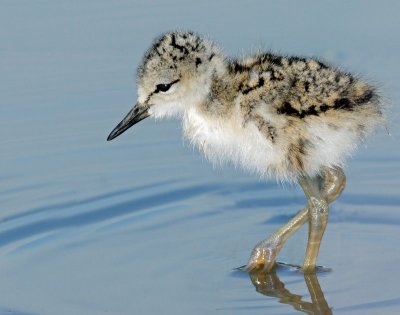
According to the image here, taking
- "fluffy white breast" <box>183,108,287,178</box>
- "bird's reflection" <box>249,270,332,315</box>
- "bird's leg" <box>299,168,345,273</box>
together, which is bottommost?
"bird's reflection" <box>249,270,332,315</box>

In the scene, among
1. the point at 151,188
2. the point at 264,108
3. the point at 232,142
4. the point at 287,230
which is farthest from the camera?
the point at 151,188

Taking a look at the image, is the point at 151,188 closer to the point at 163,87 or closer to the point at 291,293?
the point at 163,87

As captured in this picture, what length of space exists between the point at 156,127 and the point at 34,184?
0.80 m

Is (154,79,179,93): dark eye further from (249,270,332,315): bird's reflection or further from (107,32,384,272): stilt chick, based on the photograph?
(249,270,332,315): bird's reflection

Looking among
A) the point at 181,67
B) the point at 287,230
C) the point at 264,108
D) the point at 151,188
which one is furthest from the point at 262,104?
the point at 151,188

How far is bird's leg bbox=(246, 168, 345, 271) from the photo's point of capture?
5.74 meters

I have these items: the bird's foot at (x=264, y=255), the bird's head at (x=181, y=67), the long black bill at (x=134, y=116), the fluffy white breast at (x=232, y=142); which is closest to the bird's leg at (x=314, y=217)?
the bird's foot at (x=264, y=255)

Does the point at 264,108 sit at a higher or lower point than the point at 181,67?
lower

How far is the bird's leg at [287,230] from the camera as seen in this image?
226 inches

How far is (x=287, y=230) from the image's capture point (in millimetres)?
5867

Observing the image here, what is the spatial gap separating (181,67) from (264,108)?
44cm

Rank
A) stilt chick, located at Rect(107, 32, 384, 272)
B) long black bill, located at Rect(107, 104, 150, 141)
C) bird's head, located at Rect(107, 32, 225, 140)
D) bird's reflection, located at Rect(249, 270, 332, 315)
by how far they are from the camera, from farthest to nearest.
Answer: long black bill, located at Rect(107, 104, 150, 141), bird's head, located at Rect(107, 32, 225, 140), bird's reflection, located at Rect(249, 270, 332, 315), stilt chick, located at Rect(107, 32, 384, 272)

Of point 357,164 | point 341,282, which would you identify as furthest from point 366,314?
point 357,164

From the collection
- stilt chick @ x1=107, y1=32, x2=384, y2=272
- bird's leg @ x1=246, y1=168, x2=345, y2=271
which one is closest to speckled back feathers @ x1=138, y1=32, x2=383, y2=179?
stilt chick @ x1=107, y1=32, x2=384, y2=272
